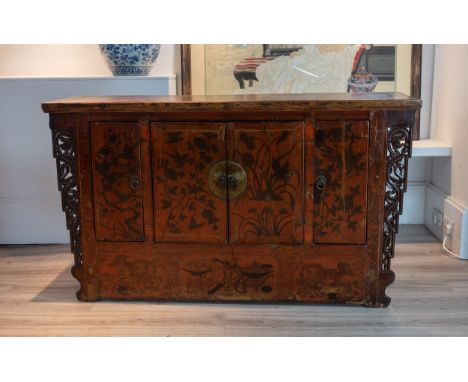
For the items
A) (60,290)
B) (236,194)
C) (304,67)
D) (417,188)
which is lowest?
(60,290)

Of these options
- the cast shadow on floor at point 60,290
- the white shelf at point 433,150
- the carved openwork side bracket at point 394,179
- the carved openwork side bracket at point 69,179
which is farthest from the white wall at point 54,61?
the carved openwork side bracket at point 394,179

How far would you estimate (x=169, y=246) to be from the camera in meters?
2.83

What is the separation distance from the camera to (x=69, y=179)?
282cm

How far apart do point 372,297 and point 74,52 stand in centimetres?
245

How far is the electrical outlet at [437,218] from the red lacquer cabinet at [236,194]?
48.2 inches

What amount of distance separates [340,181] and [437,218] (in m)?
1.50

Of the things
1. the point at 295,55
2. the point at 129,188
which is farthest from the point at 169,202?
the point at 295,55

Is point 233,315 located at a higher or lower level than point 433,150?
lower

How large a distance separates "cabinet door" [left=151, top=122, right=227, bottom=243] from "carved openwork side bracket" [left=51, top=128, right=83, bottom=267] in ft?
1.23

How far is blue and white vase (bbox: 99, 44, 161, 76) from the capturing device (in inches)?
141

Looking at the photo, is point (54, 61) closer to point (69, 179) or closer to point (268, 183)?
point (69, 179)

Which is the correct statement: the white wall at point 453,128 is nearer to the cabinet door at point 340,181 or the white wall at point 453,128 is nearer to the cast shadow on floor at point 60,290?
the cabinet door at point 340,181

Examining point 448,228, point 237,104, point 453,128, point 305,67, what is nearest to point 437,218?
point 448,228

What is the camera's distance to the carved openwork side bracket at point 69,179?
2770 mm
